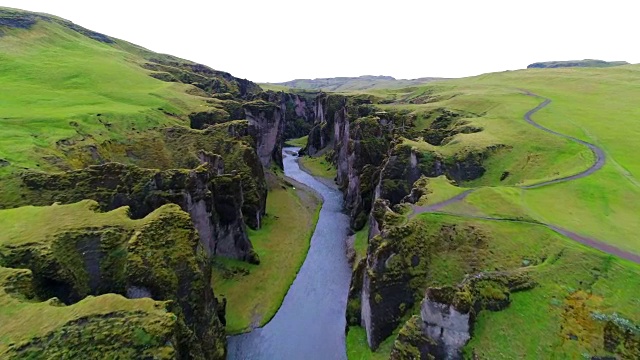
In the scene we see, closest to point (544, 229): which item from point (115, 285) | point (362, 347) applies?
point (362, 347)

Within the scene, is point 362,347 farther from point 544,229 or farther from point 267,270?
point 544,229

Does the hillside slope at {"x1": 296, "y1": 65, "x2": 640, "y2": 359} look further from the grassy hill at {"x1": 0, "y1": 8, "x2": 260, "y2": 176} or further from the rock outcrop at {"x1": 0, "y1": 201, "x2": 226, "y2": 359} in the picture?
the grassy hill at {"x1": 0, "y1": 8, "x2": 260, "y2": 176}

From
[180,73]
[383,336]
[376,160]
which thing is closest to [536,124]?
[376,160]

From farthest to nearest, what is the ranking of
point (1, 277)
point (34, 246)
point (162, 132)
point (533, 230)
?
point (162, 132), point (533, 230), point (34, 246), point (1, 277)

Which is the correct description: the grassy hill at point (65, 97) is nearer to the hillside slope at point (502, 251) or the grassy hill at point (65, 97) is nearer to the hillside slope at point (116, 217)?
the hillside slope at point (116, 217)

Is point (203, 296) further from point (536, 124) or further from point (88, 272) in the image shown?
point (536, 124)

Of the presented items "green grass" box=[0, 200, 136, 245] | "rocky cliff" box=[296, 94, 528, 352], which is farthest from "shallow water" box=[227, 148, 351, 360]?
"green grass" box=[0, 200, 136, 245]
